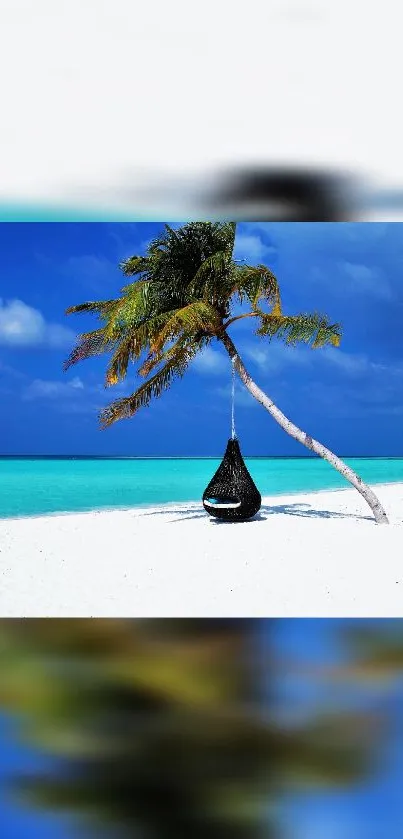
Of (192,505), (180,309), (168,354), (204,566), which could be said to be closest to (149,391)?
(168,354)

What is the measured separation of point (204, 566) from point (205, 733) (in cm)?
242

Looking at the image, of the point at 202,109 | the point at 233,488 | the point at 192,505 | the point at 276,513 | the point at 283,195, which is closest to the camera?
the point at 202,109

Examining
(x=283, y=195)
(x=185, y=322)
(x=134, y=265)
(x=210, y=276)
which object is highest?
(x=134, y=265)

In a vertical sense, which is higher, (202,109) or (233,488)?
(233,488)

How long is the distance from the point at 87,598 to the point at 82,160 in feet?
6.26

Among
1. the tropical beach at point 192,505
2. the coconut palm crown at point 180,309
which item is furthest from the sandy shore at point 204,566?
the coconut palm crown at point 180,309

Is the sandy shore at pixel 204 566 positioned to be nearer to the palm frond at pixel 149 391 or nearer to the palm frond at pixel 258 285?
the palm frond at pixel 149 391

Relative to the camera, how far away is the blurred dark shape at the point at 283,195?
256 cm

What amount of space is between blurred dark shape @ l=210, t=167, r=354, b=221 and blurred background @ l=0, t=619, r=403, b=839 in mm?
1535

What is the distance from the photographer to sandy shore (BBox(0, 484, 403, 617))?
324cm

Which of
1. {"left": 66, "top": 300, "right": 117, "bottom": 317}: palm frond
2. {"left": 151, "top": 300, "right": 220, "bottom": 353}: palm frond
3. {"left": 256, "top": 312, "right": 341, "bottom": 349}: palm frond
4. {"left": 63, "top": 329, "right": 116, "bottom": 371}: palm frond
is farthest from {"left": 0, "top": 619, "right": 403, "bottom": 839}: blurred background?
{"left": 66, "top": 300, "right": 117, "bottom": 317}: palm frond

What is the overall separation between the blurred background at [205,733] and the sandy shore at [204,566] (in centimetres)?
44

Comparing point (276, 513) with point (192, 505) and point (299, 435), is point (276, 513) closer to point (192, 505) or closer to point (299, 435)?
point (299, 435)

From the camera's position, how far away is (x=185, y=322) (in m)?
5.25
